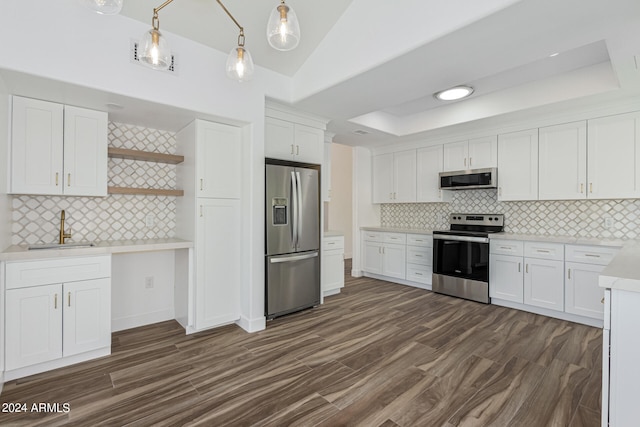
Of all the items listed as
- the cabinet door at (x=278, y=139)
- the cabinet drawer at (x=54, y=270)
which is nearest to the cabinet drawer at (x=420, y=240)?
the cabinet door at (x=278, y=139)

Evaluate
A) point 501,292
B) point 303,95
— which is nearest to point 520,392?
point 501,292

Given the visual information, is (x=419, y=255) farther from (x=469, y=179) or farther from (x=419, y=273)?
(x=469, y=179)

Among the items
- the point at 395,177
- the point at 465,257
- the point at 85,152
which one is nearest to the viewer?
the point at 85,152

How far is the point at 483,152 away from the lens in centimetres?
441

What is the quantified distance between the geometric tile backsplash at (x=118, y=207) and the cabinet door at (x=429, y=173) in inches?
147

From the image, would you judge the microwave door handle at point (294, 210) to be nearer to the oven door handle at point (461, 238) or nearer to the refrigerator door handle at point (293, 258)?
the refrigerator door handle at point (293, 258)

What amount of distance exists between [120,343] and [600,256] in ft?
16.2

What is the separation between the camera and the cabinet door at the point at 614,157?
328 cm

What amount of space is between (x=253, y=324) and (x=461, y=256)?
2.96m

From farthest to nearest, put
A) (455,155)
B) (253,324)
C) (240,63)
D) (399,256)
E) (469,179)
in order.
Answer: (399,256)
(455,155)
(469,179)
(253,324)
(240,63)

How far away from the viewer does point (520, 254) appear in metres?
3.84

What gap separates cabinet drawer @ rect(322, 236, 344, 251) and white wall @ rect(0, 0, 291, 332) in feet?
4.50

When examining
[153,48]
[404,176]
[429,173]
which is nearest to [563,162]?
[429,173]

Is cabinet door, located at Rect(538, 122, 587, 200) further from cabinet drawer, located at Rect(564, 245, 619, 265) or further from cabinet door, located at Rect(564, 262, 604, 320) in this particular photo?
cabinet door, located at Rect(564, 262, 604, 320)
